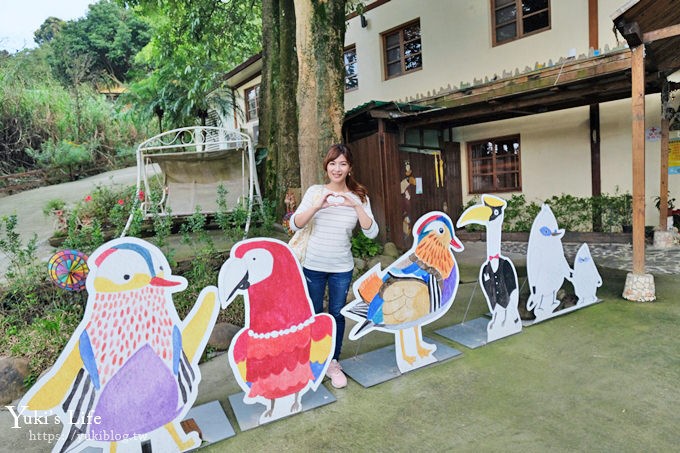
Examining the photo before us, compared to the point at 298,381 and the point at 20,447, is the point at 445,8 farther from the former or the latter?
the point at 20,447

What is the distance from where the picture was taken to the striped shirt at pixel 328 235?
105 inches

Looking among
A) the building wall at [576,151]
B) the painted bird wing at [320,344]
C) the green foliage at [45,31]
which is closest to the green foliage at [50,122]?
the building wall at [576,151]

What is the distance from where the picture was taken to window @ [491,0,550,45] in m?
8.10

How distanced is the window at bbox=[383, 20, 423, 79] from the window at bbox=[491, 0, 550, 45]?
6.05ft

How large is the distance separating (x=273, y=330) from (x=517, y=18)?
8.58 meters

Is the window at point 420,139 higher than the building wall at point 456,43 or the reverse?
the reverse

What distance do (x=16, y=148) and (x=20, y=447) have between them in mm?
13952

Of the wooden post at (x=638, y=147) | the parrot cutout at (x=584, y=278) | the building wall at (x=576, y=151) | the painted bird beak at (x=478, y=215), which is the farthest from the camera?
the building wall at (x=576, y=151)

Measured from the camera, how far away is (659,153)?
7.12 m

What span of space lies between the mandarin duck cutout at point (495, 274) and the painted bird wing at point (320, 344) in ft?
4.65

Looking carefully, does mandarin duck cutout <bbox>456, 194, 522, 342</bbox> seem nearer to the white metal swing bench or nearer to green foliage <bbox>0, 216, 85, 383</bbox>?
green foliage <bbox>0, 216, 85, 383</bbox>

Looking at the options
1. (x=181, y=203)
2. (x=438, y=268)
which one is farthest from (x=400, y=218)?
(x=438, y=268)

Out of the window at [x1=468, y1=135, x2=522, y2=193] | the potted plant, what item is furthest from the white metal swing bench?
the potted plant

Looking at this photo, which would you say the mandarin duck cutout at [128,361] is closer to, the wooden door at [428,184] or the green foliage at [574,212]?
the wooden door at [428,184]
